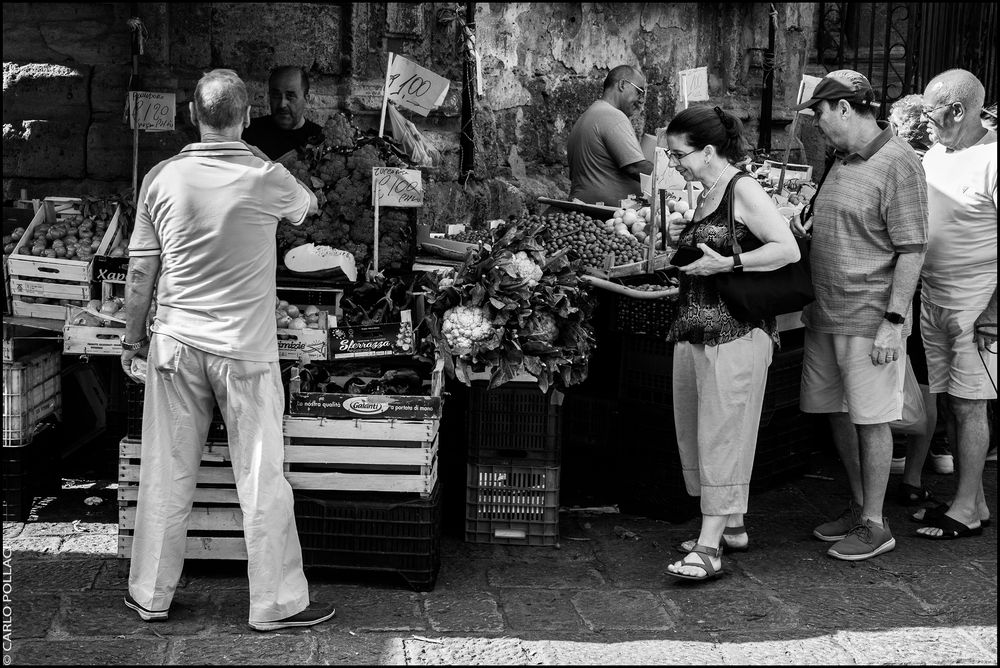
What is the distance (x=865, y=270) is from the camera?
14.6 ft

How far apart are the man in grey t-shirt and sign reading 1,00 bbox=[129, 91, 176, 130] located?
2439 millimetres

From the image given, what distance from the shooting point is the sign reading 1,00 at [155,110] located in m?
5.68

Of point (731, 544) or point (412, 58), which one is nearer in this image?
point (731, 544)

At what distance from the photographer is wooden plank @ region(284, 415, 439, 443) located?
4176mm

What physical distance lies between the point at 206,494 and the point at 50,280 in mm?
1264

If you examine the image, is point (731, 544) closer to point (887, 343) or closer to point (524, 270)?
point (887, 343)

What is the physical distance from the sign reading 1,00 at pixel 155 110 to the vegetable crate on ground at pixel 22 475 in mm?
1661

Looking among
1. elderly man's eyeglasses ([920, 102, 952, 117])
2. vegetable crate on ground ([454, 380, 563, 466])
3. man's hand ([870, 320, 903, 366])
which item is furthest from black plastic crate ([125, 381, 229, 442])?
elderly man's eyeglasses ([920, 102, 952, 117])

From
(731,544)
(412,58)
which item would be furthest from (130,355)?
(412,58)

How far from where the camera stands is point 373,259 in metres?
4.77

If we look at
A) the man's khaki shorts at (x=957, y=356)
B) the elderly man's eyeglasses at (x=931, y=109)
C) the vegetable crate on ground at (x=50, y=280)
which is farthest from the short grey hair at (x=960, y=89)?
the vegetable crate on ground at (x=50, y=280)

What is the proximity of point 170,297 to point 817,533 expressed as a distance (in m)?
2.96

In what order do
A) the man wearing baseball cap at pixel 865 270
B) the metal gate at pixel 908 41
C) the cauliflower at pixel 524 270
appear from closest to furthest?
the man wearing baseball cap at pixel 865 270 → the cauliflower at pixel 524 270 → the metal gate at pixel 908 41

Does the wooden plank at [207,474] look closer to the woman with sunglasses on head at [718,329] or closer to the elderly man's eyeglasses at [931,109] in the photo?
the woman with sunglasses on head at [718,329]
